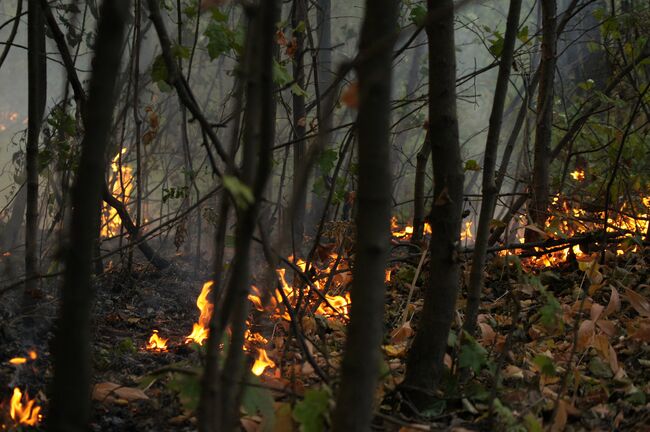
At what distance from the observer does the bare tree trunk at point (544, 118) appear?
3609 millimetres

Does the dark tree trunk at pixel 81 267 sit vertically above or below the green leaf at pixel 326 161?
below

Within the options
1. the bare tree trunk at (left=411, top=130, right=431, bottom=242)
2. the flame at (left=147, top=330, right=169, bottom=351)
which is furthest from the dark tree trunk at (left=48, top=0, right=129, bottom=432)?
the bare tree trunk at (left=411, top=130, right=431, bottom=242)

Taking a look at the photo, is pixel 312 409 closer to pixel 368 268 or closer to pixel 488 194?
pixel 368 268

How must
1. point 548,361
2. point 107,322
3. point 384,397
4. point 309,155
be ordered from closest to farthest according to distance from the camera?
1. point 309,155
2. point 548,361
3. point 384,397
4. point 107,322

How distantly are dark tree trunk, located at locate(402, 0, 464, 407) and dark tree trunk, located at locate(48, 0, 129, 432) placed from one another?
1113 mm

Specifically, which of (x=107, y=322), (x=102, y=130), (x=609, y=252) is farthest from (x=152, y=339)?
(x=609, y=252)

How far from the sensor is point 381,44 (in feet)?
4.04

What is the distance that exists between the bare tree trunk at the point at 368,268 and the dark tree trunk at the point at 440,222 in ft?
2.09

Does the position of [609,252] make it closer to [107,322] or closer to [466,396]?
[466,396]

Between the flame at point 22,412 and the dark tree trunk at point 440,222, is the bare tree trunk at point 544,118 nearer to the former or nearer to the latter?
the dark tree trunk at point 440,222

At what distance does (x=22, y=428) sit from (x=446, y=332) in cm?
129

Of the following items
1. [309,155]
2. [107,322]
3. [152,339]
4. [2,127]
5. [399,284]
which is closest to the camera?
[309,155]

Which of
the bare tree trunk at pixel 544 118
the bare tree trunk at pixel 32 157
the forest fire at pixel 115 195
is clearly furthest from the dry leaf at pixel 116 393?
the bare tree trunk at pixel 544 118

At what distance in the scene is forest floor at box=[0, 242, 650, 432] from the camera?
1.86 meters
